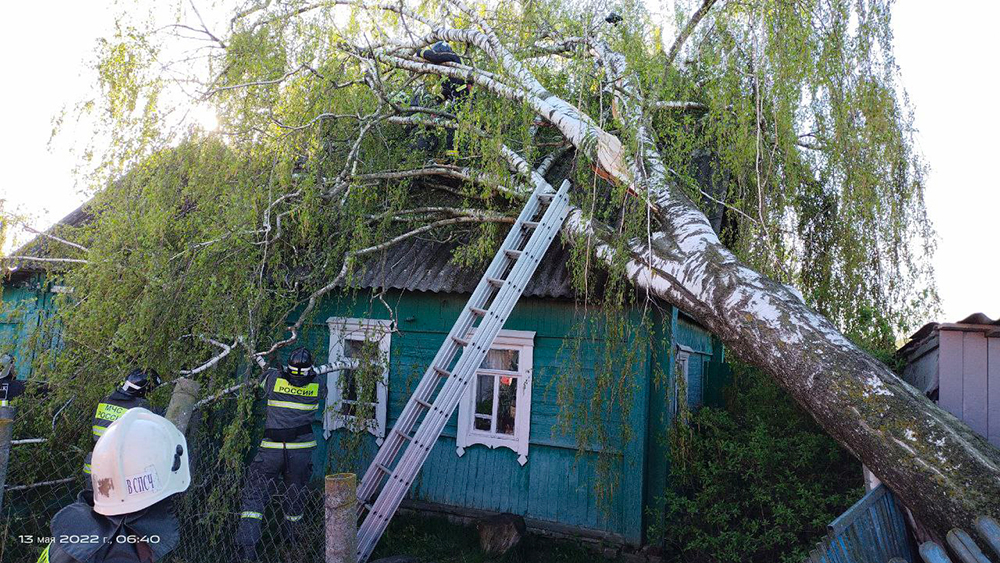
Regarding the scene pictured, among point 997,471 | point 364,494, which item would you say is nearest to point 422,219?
point 364,494

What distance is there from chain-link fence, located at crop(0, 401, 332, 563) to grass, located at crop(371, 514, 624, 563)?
0.93 meters

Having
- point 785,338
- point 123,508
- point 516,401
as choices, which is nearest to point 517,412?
point 516,401

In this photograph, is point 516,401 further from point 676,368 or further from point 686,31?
point 686,31

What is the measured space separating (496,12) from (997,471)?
574 cm

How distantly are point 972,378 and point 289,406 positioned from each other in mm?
5870

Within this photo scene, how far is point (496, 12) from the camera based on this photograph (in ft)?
21.6

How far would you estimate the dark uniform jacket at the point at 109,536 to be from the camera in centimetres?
227

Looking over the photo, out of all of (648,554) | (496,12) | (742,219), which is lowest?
(648,554)

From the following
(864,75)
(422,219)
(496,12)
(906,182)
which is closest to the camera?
(864,75)

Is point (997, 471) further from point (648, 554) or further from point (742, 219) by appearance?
point (648, 554)

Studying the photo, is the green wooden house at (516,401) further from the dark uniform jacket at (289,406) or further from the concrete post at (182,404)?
the concrete post at (182,404)

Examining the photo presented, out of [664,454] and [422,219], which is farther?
[422,219]

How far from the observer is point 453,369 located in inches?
214

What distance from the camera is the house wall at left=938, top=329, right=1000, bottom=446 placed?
4867 millimetres
